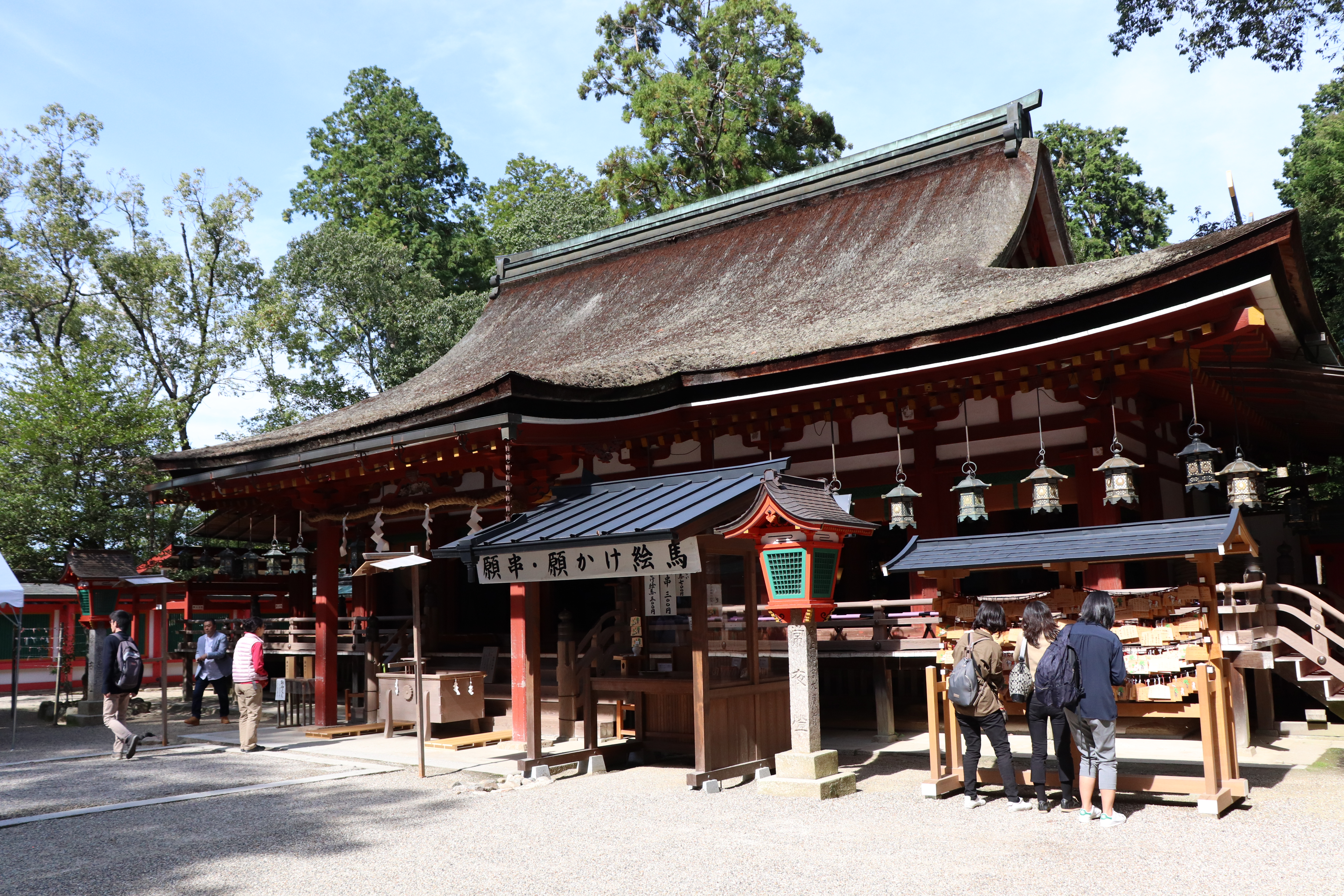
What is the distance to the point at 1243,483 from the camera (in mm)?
8781

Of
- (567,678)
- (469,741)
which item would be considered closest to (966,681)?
(567,678)

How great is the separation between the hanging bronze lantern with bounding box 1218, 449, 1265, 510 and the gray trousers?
3278 mm

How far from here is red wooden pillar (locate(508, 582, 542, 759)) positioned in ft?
29.2

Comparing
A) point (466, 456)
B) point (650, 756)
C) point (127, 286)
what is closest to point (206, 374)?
point (127, 286)

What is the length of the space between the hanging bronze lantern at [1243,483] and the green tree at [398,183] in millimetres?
28537

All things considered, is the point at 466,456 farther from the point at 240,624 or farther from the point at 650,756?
the point at 240,624

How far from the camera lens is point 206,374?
23156 mm

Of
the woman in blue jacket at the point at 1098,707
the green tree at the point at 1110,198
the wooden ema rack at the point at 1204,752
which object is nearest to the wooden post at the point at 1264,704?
the wooden ema rack at the point at 1204,752

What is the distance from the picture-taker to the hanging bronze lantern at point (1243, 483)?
28.5 ft

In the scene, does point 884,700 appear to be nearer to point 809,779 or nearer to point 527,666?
point 809,779

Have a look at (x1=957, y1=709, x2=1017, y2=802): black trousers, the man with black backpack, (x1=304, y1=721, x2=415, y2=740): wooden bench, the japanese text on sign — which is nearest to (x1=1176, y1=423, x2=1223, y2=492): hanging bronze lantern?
(x1=957, y1=709, x2=1017, y2=802): black trousers

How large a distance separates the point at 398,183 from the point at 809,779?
32.7m

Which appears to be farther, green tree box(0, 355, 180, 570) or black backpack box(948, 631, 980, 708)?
green tree box(0, 355, 180, 570)

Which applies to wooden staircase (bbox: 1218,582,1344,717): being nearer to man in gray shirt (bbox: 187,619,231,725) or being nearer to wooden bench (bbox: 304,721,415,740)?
→ wooden bench (bbox: 304,721,415,740)
